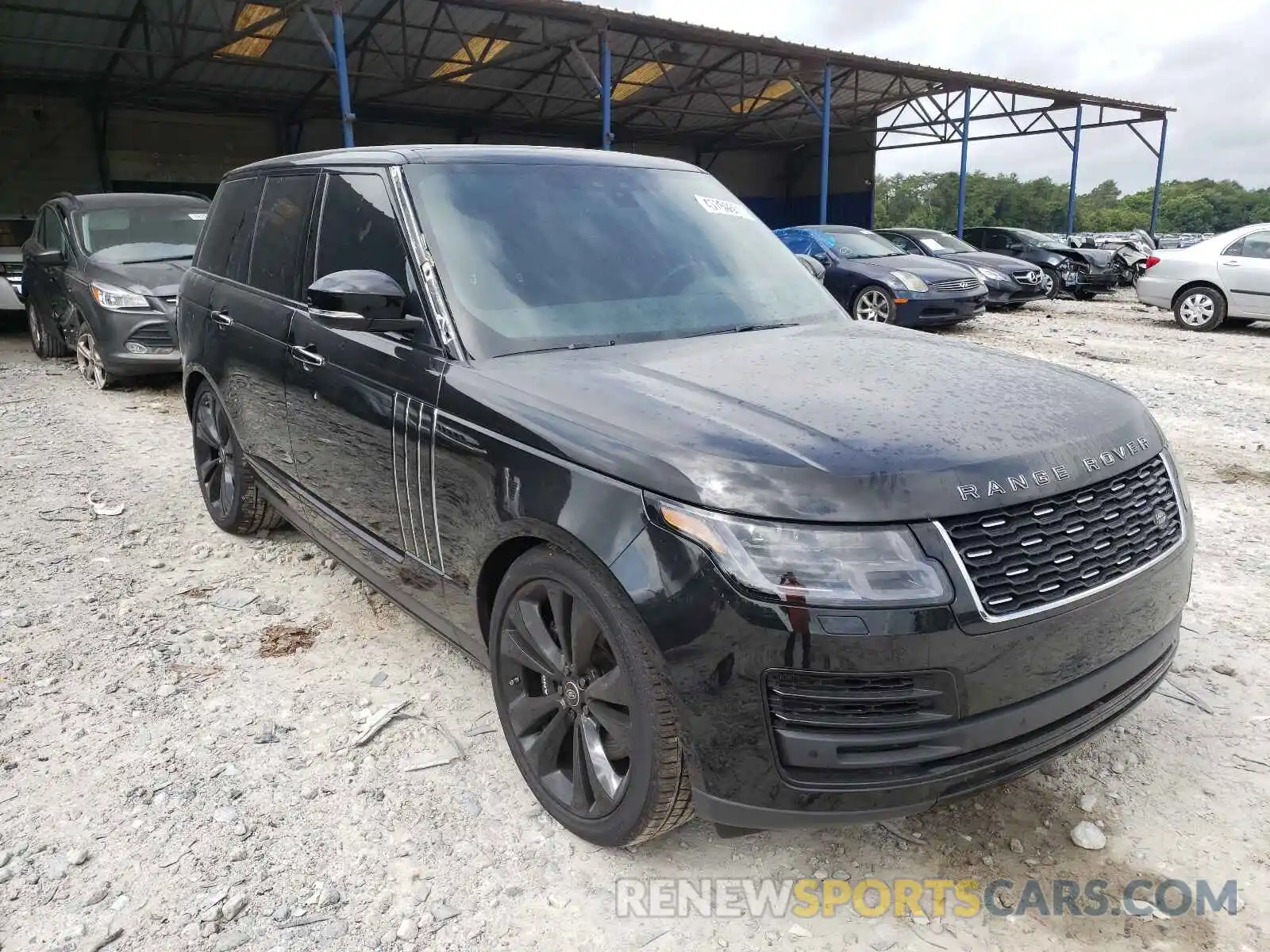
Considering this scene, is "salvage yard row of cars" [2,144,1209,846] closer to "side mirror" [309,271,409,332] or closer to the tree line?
"side mirror" [309,271,409,332]

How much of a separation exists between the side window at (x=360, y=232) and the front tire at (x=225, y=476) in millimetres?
1372

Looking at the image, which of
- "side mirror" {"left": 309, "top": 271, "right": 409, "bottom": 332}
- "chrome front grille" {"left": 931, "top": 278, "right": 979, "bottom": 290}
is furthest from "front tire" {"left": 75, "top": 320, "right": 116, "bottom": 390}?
"chrome front grille" {"left": 931, "top": 278, "right": 979, "bottom": 290}

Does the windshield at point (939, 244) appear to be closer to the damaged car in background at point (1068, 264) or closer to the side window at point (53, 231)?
the damaged car in background at point (1068, 264)

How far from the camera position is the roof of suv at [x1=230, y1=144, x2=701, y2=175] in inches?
119

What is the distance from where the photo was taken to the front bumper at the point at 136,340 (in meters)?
7.75

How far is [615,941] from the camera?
2088 mm

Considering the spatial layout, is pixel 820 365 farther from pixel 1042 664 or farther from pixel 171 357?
pixel 171 357

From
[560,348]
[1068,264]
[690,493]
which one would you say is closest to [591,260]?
[560,348]

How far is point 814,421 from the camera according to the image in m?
2.08

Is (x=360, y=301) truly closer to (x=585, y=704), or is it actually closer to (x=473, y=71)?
(x=585, y=704)

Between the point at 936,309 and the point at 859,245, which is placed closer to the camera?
the point at 936,309

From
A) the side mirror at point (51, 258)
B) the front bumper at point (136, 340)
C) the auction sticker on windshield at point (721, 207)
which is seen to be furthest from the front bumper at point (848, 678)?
the side mirror at point (51, 258)

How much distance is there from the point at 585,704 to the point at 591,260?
1419 millimetres

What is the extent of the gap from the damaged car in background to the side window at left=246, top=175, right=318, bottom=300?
1591 cm
